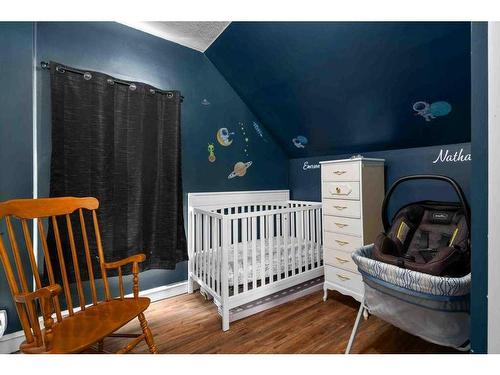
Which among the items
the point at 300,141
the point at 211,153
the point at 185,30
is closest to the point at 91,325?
the point at 211,153

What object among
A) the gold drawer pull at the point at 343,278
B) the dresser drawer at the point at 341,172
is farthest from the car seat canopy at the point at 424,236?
the gold drawer pull at the point at 343,278

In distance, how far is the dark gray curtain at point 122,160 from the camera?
5.60 feet

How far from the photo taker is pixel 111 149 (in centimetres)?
188

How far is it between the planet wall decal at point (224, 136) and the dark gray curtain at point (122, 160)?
503 millimetres

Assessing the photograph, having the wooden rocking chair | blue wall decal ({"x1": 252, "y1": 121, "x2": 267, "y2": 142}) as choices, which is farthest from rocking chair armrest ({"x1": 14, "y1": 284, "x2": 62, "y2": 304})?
blue wall decal ({"x1": 252, "y1": 121, "x2": 267, "y2": 142})

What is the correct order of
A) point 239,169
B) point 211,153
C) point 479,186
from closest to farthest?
point 479,186 < point 211,153 < point 239,169

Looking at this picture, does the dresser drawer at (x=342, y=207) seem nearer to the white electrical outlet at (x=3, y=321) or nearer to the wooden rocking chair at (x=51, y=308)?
the wooden rocking chair at (x=51, y=308)

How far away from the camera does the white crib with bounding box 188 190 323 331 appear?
5.99 feet

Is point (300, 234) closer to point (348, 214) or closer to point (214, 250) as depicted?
point (348, 214)

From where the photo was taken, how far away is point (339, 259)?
206 centimetres

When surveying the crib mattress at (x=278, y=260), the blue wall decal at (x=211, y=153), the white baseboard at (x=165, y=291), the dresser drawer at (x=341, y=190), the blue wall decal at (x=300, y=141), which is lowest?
the white baseboard at (x=165, y=291)

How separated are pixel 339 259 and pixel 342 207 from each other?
47 centimetres
